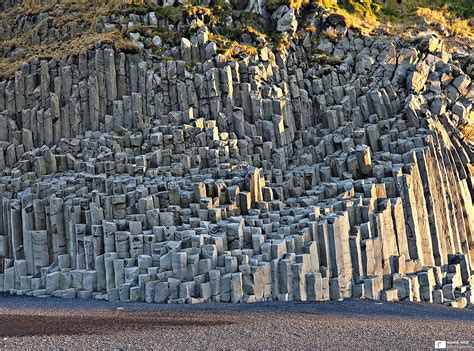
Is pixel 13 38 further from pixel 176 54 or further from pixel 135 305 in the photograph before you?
pixel 135 305

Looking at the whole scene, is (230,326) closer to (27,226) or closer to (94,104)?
(27,226)

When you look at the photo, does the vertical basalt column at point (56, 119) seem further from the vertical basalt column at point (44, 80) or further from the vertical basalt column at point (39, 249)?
the vertical basalt column at point (39, 249)

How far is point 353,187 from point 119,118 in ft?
28.0

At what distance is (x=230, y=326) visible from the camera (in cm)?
1567

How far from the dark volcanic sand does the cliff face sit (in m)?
1.08

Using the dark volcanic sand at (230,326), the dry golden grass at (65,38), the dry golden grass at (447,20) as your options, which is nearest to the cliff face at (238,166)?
the dry golden grass at (65,38)

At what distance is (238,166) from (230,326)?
26.9ft

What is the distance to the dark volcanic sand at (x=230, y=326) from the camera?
1452cm

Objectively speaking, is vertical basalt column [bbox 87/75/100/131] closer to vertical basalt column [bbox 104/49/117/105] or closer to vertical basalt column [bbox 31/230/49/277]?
vertical basalt column [bbox 104/49/117/105]

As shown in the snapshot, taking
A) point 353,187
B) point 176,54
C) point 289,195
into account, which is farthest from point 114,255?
point 176,54

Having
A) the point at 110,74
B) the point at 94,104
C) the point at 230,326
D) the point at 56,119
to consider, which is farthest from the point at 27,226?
the point at 230,326

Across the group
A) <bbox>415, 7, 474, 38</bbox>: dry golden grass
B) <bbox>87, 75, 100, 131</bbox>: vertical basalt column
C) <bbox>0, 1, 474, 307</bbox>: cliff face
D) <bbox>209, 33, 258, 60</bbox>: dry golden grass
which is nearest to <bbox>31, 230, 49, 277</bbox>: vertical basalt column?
<bbox>0, 1, 474, 307</bbox>: cliff face

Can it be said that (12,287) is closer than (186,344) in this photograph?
No

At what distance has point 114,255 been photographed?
65.5ft
